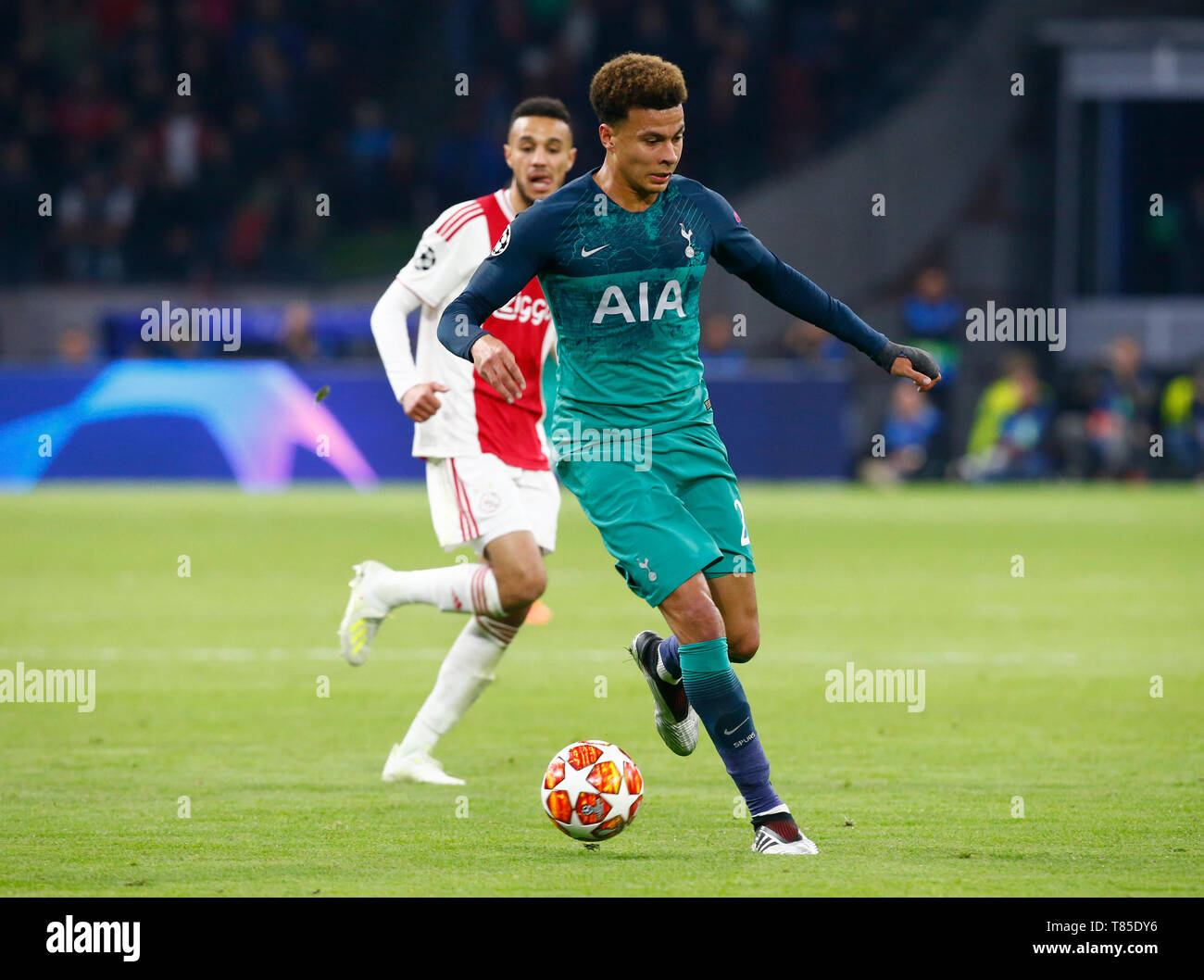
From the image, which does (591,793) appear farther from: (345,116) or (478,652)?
(345,116)

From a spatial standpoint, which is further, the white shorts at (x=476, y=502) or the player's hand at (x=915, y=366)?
the white shorts at (x=476, y=502)

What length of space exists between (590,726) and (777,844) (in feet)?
8.94

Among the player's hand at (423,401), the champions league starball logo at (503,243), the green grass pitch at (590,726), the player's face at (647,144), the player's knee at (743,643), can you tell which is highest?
the player's face at (647,144)

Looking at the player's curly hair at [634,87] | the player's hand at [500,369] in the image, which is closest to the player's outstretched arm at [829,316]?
the player's curly hair at [634,87]

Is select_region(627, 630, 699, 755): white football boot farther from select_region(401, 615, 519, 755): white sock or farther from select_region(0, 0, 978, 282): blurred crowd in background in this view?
select_region(0, 0, 978, 282): blurred crowd in background

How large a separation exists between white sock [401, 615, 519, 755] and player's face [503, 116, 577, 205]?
165 centimetres

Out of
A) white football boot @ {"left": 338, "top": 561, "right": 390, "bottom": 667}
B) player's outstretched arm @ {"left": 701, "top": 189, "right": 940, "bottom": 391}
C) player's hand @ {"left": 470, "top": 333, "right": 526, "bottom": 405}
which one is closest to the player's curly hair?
player's outstretched arm @ {"left": 701, "top": 189, "right": 940, "bottom": 391}

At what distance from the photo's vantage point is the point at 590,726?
811cm

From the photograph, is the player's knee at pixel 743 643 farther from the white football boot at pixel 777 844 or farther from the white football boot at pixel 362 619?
the white football boot at pixel 362 619

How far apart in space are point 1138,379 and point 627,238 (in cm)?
1801

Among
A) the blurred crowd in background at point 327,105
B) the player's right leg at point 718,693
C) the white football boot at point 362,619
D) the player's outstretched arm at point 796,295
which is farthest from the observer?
the blurred crowd in background at point 327,105

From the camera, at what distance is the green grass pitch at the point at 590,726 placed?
5324mm

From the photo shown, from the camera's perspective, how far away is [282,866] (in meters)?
5.28
